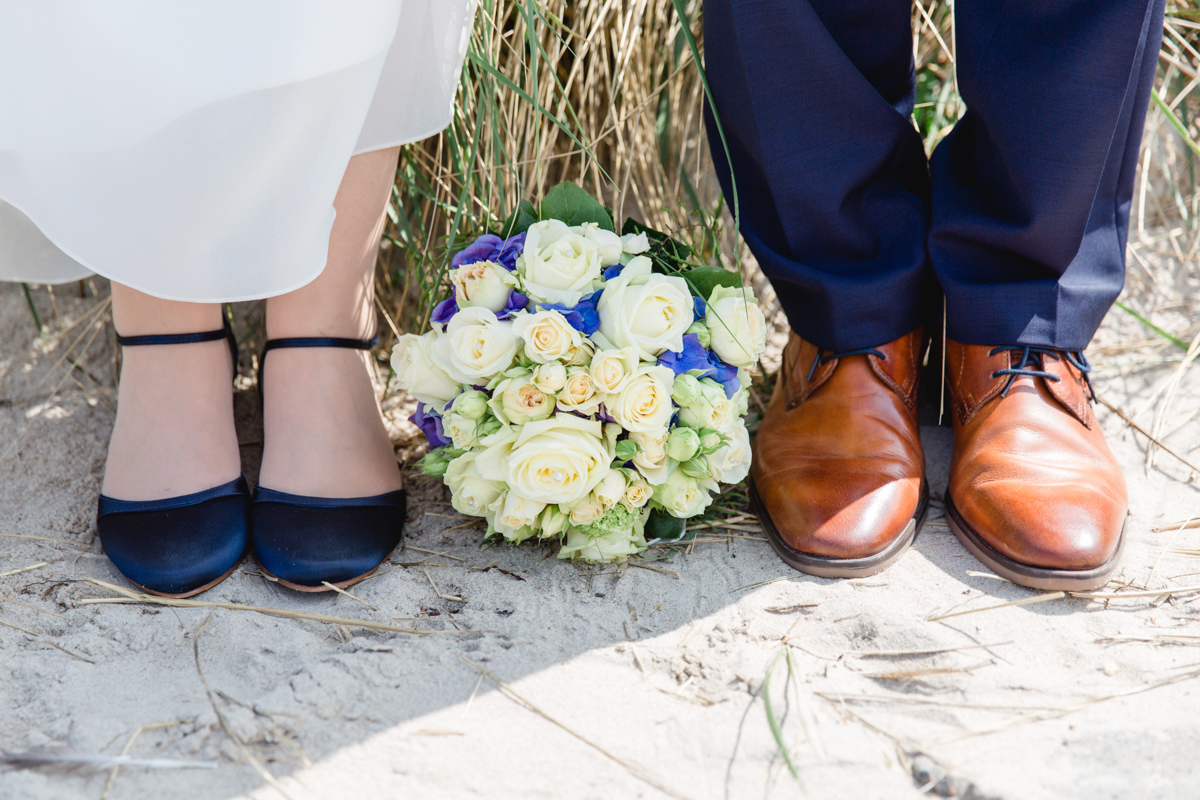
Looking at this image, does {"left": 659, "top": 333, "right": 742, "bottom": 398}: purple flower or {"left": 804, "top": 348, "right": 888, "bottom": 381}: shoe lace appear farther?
{"left": 804, "top": 348, "right": 888, "bottom": 381}: shoe lace

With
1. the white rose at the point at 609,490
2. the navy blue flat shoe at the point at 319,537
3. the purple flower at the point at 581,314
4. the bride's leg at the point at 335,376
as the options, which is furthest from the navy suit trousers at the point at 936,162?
the navy blue flat shoe at the point at 319,537

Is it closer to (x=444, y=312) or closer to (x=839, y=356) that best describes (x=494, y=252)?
(x=444, y=312)

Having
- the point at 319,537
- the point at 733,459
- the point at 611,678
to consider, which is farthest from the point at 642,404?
the point at 319,537

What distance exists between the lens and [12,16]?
0.73 meters

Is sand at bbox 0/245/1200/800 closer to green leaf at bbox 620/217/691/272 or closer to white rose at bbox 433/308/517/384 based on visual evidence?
white rose at bbox 433/308/517/384

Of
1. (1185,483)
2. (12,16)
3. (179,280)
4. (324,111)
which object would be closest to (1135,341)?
(1185,483)

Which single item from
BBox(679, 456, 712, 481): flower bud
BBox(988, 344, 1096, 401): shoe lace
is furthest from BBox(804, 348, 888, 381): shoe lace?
BBox(679, 456, 712, 481): flower bud

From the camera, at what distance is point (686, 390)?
848mm

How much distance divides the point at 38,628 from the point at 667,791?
63 cm

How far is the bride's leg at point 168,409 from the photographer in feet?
2.98

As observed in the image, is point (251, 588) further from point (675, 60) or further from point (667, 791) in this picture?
point (675, 60)

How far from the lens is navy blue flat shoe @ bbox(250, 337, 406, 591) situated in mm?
845

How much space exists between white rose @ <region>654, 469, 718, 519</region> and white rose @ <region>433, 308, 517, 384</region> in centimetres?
22

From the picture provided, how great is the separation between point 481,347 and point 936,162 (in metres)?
0.63
